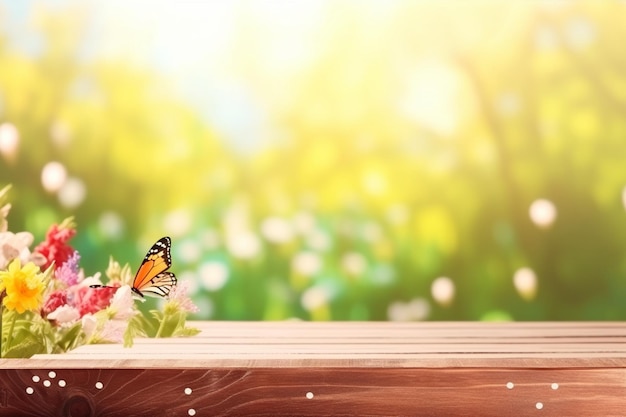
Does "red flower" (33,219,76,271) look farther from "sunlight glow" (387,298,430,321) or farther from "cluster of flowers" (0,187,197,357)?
"sunlight glow" (387,298,430,321)

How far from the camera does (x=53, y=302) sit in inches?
75.7

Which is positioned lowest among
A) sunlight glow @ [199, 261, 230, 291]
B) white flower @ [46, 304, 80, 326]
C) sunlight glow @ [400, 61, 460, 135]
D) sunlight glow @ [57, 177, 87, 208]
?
white flower @ [46, 304, 80, 326]

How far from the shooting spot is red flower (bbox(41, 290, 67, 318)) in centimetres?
191

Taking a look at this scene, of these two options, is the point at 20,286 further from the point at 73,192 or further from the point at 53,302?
the point at 73,192

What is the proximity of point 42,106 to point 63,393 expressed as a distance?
1.66 metres

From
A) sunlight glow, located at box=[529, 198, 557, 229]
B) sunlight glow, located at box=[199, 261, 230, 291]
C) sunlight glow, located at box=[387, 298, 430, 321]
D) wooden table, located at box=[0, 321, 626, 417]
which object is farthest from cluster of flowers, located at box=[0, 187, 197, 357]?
sunlight glow, located at box=[529, 198, 557, 229]

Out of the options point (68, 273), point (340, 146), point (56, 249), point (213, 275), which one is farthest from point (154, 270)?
point (340, 146)

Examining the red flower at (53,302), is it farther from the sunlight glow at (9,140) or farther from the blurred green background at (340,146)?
the sunlight glow at (9,140)

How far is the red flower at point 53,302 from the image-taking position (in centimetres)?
191

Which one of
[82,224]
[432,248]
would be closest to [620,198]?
[432,248]

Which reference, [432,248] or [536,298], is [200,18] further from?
[536,298]

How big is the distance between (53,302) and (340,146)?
1.35m

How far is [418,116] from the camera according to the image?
3016mm

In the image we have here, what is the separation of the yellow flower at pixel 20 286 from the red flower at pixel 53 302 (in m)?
0.16
